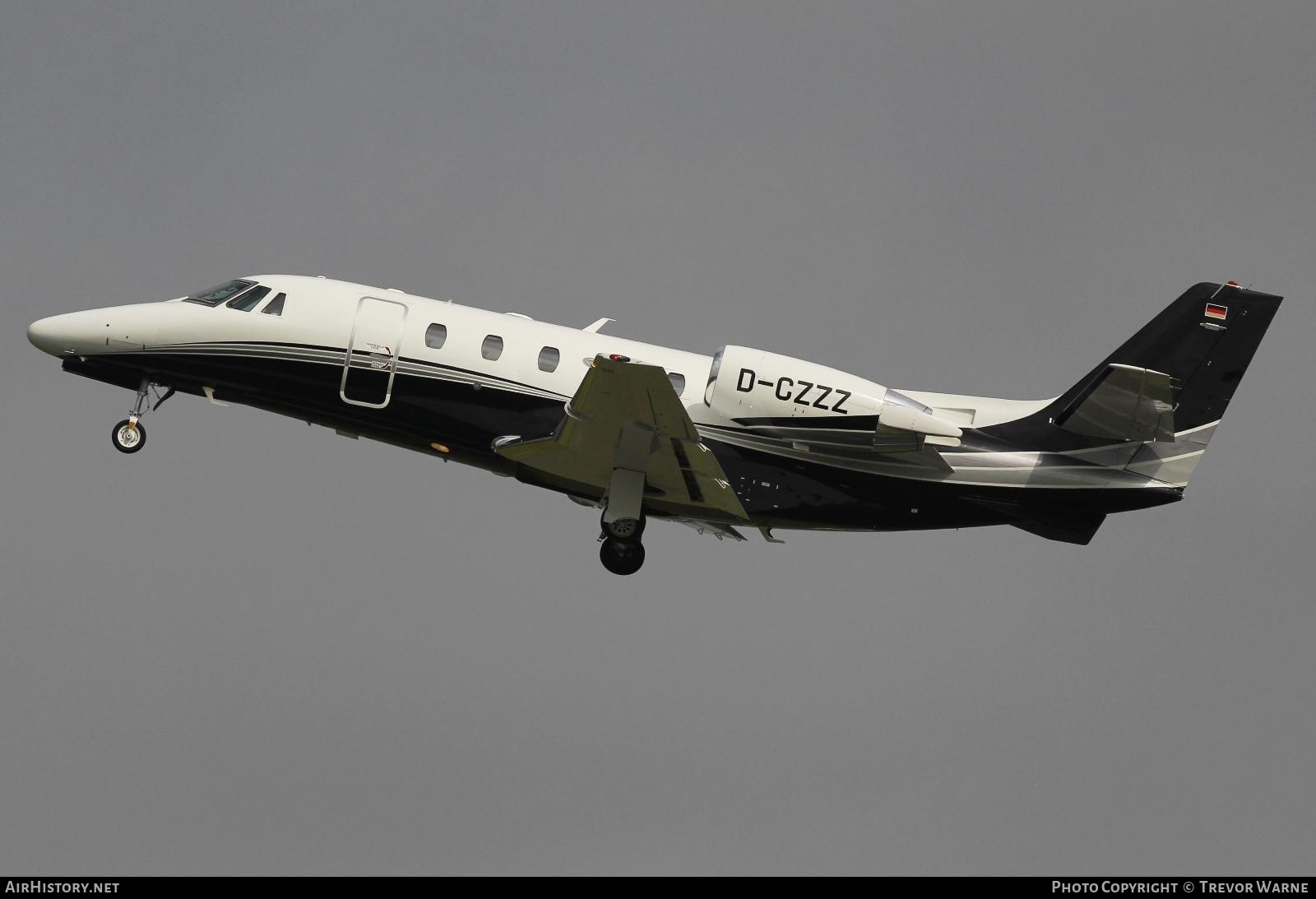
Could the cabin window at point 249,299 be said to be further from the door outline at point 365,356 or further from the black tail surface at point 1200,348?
the black tail surface at point 1200,348

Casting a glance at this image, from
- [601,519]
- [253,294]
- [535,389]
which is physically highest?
[253,294]

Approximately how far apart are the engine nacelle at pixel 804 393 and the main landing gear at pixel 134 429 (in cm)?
880

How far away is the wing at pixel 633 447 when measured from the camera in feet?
71.9

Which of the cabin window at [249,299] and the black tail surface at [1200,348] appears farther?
the cabin window at [249,299]

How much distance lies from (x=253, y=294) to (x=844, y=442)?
912cm

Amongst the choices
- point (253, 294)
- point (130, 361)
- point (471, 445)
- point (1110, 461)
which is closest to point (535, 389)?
point (471, 445)

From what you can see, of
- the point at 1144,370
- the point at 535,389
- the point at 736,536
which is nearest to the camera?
the point at 1144,370

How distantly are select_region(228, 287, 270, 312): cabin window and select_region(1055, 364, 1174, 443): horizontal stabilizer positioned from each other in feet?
38.8

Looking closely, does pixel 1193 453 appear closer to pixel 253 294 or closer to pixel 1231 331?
pixel 1231 331

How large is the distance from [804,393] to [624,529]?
3511 millimetres

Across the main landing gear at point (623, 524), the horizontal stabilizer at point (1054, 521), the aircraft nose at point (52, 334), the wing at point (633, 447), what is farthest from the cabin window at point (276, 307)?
the horizontal stabilizer at point (1054, 521)

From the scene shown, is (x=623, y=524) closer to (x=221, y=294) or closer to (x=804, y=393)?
(x=804, y=393)

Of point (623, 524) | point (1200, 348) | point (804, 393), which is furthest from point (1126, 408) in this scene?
point (623, 524)

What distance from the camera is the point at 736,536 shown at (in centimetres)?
2661
